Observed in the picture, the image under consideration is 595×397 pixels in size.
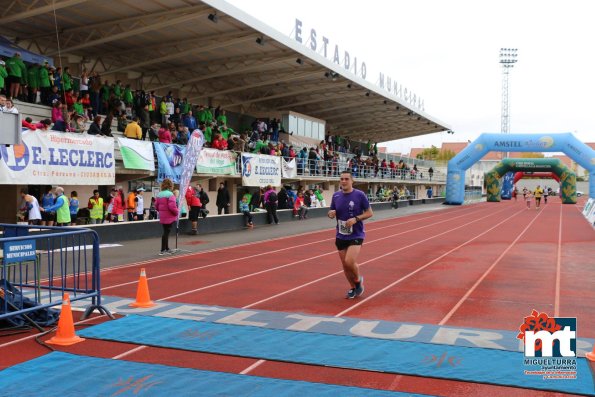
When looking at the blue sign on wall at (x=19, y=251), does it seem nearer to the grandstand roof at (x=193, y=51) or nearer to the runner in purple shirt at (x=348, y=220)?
the runner in purple shirt at (x=348, y=220)

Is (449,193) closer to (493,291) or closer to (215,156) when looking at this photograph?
(215,156)

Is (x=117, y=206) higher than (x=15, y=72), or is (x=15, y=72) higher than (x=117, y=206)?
(x=15, y=72)

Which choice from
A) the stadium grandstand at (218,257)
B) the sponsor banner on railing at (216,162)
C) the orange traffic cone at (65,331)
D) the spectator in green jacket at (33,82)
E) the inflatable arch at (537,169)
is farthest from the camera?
the inflatable arch at (537,169)

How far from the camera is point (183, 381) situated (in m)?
4.98

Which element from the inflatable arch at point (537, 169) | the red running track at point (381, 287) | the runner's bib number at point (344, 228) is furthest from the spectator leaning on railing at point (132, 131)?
the inflatable arch at point (537, 169)

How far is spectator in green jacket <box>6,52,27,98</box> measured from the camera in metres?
16.6

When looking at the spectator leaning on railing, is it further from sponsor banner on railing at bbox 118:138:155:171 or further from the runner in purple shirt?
the runner in purple shirt

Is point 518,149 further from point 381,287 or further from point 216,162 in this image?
point 381,287

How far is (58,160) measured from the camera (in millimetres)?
15219

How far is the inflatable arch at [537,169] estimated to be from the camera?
183ft

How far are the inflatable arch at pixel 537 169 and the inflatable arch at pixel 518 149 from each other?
422 inches

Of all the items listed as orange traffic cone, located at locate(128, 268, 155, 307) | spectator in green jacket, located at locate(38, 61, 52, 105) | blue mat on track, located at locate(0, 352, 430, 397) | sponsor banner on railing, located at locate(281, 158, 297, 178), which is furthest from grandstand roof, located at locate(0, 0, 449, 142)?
blue mat on track, located at locate(0, 352, 430, 397)

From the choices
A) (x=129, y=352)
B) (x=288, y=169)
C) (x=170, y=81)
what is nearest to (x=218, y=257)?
(x=129, y=352)

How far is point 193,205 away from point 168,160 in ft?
7.65
